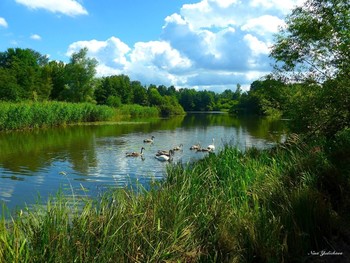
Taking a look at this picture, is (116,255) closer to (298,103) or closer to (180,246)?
(180,246)


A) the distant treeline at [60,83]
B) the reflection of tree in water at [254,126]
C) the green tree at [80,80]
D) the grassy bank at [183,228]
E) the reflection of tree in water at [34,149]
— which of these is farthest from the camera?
the green tree at [80,80]

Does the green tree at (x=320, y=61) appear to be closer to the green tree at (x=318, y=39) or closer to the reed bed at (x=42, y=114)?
the green tree at (x=318, y=39)

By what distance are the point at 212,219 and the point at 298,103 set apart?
32.9ft

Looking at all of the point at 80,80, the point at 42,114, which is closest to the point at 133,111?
the point at 80,80

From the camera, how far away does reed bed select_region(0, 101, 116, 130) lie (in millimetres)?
32506

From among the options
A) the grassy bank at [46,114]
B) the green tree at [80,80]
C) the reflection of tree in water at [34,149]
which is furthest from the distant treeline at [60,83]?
A: the reflection of tree in water at [34,149]

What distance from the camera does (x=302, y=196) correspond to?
595 centimetres

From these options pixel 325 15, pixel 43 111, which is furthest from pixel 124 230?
pixel 43 111

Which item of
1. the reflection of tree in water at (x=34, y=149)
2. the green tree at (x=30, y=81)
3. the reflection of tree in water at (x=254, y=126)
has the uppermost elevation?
the green tree at (x=30, y=81)

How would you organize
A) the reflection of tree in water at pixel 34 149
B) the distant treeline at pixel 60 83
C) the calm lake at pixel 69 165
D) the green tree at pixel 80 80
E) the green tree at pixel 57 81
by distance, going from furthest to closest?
the green tree at pixel 57 81
the green tree at pixel 80 80
the distant treeline at pixel 60 83
the reflection of tree in water at pixel 34 149
the calm lake at pixel 69 165

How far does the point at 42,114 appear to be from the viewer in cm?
3656

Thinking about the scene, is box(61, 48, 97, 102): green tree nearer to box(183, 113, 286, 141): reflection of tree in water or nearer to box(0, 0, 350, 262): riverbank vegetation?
box(183, 113, 286, 141): reflection of tree in water

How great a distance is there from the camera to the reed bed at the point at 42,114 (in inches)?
1280

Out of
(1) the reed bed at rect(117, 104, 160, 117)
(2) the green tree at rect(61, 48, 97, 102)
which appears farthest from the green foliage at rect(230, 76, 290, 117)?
(2) the green tree at rect(61, 48, 97, 102)
